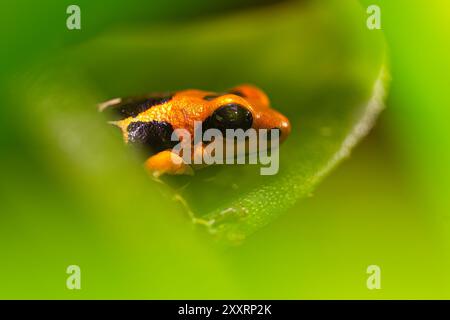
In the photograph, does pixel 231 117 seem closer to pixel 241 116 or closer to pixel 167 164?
pixel 241 116

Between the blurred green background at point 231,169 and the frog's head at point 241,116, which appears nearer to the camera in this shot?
the blurred green background at point 231,169

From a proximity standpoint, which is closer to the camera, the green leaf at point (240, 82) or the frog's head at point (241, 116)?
the green leaf at point (240, 82)

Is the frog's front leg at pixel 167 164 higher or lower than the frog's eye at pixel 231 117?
lower

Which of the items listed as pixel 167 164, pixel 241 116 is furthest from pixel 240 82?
pixel 167 164

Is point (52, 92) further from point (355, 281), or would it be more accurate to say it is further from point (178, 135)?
point (355, 281)

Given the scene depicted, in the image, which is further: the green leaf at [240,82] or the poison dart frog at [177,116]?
the poison dart frog at [177,116]
